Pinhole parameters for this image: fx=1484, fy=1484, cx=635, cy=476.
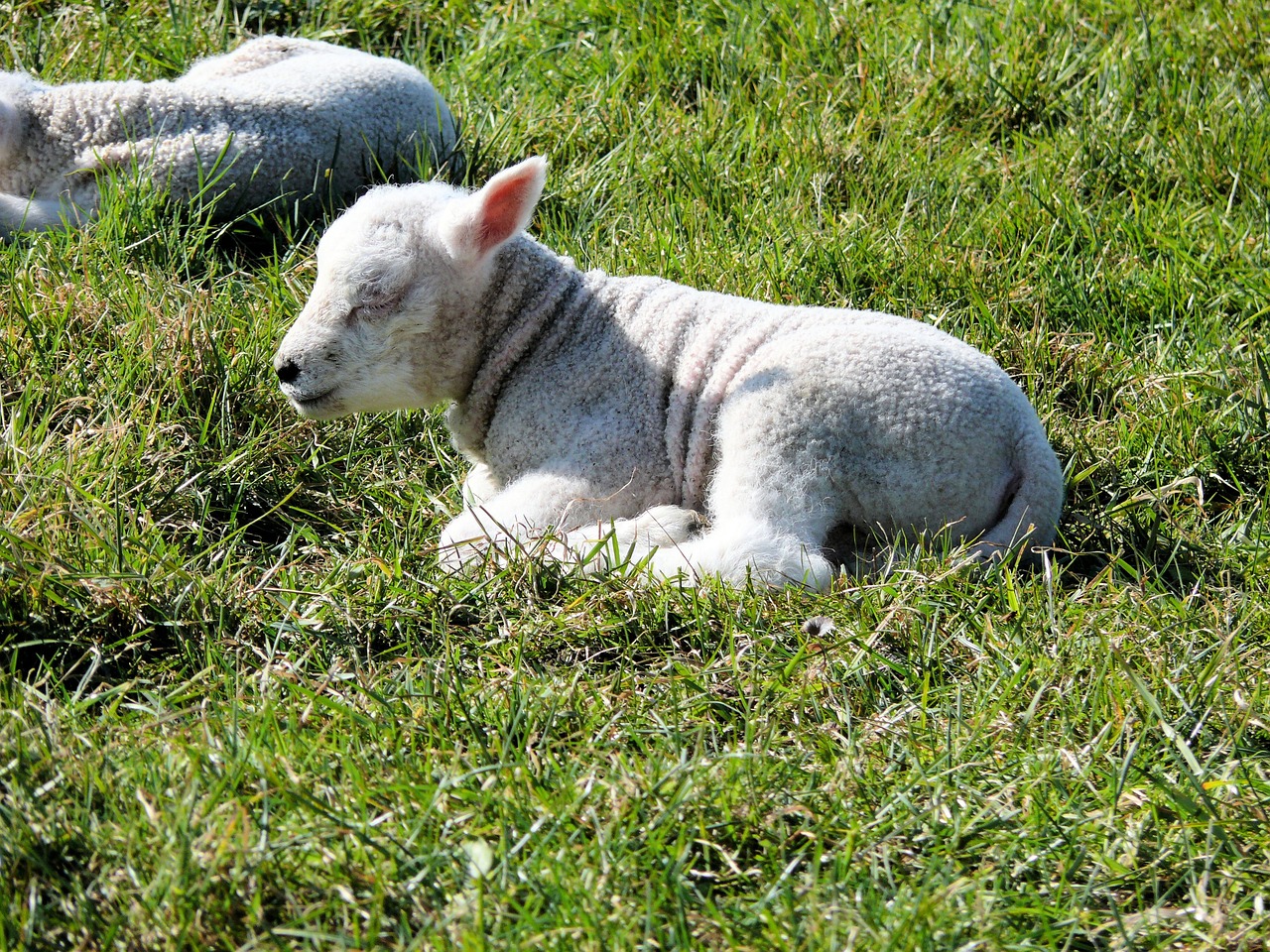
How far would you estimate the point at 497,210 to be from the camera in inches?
141

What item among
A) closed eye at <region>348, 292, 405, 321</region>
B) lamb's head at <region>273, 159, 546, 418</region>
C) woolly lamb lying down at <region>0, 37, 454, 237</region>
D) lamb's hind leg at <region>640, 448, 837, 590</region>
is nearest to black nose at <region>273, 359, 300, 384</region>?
lamb's head at <region>273, 159, 546, 418</region>

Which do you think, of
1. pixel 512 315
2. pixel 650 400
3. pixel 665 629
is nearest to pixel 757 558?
pixel 665 629

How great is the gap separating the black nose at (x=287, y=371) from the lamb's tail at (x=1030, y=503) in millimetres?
1663

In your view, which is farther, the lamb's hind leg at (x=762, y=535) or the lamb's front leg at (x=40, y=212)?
the lamb's front leg at (x=40, y=212)

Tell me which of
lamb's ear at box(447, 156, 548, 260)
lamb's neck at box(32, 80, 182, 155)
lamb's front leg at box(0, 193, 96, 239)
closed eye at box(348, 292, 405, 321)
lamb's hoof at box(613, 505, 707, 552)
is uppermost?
lamb's ear at box(447, 156, 548, 260)

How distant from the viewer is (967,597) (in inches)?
127

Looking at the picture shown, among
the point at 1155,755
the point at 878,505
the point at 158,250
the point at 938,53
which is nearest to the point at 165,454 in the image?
the point at 158,250

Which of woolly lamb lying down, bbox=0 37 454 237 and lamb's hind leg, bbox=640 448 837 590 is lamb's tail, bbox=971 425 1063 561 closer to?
lamb's hind leg, bbox=640 448 837 590

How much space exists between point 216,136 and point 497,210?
66.7 inches

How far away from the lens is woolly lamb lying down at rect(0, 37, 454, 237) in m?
4.75

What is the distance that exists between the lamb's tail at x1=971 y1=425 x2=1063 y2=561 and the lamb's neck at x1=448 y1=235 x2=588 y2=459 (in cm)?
117

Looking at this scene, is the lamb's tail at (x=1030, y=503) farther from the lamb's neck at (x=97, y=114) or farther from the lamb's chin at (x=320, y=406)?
the lamb's neck at (x=97, y=114)

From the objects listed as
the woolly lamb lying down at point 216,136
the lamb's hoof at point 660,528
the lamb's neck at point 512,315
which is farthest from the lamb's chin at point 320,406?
the woolly lamb lying down at point 216,136

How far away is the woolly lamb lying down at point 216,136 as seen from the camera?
4.75 meters
